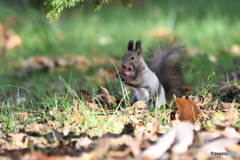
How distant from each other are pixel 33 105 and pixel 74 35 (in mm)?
3036

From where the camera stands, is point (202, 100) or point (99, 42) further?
point (99, 42)

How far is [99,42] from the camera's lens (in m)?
5.41

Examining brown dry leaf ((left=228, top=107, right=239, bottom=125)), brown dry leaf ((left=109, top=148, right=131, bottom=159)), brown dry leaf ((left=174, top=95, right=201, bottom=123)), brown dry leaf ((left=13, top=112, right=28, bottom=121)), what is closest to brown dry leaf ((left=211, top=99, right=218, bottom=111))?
brown dry leaf ((left=228, top=107, right=239, bottom=125))

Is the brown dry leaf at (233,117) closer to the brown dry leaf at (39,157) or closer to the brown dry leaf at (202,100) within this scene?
the brown dry leaf at (202,100)

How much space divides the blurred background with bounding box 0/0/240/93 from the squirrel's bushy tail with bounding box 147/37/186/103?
15.1 inches

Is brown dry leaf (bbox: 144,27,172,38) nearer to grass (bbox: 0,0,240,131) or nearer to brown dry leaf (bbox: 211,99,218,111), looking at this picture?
grass (bbox: 0,0,240,131)

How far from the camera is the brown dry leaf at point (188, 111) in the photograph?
6.73ft

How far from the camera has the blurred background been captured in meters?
3.84

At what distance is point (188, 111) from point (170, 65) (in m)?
0.71

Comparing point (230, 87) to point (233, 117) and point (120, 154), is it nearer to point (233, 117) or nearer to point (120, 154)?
point (233, 117)

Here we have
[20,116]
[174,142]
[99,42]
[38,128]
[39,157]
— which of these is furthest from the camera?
[99,42]

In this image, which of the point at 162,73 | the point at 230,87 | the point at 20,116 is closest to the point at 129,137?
the point at 20,116

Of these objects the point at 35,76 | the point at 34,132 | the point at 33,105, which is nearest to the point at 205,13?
the point at 35,76

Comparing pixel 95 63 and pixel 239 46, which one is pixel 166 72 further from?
pixel 239 46
